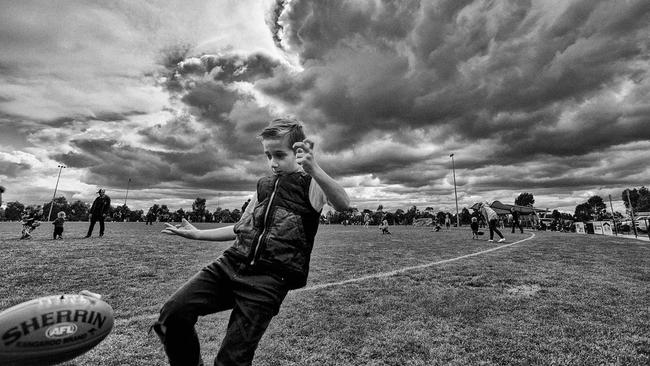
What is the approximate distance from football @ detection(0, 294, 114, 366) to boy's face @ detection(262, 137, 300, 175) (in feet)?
5.59

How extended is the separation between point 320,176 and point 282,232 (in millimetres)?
532

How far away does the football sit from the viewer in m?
2.07

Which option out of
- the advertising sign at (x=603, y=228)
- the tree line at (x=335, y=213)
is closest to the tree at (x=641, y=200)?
the tree line at (x=335, y=213)

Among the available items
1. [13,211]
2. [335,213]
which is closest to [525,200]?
[335,213]

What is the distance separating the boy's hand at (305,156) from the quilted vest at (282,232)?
0.39 meters

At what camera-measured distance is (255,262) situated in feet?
7.98

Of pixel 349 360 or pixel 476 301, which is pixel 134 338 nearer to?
pixel 349 360

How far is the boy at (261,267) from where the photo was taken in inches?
90.0

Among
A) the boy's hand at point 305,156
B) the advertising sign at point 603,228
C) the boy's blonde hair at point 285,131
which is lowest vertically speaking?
the advertising sign at point 603,228

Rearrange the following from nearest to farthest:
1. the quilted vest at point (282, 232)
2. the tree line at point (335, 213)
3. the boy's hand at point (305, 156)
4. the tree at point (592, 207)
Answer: the boy's hand at point (305, 156)
the quilted vest at point (282, 232)
the tree line at point (335, 213)
the tree at point (592, 207)

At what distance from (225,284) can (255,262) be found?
36 cm

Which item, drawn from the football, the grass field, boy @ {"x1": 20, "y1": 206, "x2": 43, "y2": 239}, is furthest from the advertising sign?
boy @ {"x1": 20, "y1": 206, "x2": 43, "y2": 239}

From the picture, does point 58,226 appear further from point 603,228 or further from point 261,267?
point 603,228

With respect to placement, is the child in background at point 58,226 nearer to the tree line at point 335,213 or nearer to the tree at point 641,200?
the tree line at point 335,213
